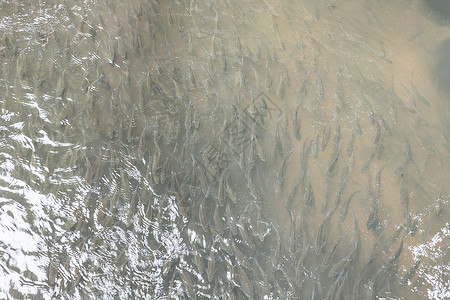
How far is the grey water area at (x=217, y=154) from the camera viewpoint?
1.49 m

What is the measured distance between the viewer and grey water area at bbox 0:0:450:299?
1.49m

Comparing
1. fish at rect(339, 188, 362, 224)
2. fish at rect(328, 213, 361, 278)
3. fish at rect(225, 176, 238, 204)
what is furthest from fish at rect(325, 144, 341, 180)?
fish at rect(225, 176, 238, 204)

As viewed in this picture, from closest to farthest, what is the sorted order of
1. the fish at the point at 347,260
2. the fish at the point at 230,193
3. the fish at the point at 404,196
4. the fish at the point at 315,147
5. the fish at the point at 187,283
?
the fish at the point at 187,283
the fish at the point at 347,260
the fish at the point at 230,193
the fish at the point at 404,196
the fish at the point at 315,147

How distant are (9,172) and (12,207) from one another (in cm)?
16

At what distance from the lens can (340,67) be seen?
7.52 feet

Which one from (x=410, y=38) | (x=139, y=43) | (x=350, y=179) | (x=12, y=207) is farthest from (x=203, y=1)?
(x=12, y=207)

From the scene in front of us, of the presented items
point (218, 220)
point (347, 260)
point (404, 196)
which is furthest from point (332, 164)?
point (218, 220)

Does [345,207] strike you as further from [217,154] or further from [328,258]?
[217,154]

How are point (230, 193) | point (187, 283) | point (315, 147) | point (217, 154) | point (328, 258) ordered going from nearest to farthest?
point (187, 283) < point (328, 258) < point (230, 193) < point (217, 154) < point (315, 147)

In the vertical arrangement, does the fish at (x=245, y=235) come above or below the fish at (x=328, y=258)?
below

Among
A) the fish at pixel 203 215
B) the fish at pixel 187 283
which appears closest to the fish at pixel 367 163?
the fish at pixel 203 215

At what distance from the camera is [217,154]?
180 cm

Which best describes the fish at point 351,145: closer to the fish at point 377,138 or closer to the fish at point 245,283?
the fish at point 377,138

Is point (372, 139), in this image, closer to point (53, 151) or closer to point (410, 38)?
point (410, 38)
